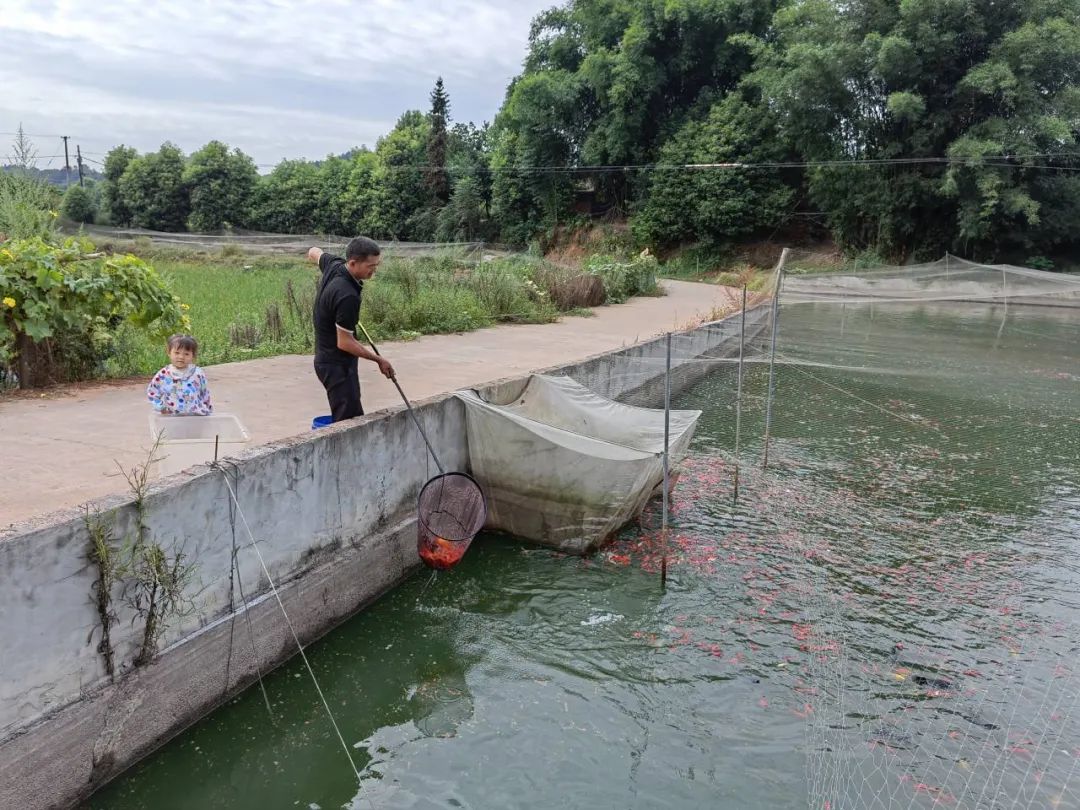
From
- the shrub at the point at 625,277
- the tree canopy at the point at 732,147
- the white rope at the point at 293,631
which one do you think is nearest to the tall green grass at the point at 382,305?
the shrub at the point at 625,277

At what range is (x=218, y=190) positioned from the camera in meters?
42.2

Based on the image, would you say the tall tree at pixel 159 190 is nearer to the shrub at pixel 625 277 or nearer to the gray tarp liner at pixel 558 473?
the shrub at pixel 625 277

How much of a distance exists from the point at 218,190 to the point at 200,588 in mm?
43423

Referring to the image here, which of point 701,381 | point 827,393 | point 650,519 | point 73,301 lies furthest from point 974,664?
point 701,381

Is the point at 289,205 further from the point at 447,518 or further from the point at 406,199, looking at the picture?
the point at 447,518

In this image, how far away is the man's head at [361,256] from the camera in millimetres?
4816

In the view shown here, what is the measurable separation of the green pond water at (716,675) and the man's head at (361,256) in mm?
2116

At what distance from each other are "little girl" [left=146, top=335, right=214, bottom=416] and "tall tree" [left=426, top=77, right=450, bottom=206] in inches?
1494

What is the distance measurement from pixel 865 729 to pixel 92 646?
11.6 ft

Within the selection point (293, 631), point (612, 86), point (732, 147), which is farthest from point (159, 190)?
point (293, 631)

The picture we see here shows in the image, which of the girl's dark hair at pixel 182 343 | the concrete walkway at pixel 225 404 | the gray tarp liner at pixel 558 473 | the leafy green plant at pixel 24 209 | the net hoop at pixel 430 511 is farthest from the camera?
the leafy green plant at pixel 24 209

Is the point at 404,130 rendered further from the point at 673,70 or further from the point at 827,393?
the point at 827,393

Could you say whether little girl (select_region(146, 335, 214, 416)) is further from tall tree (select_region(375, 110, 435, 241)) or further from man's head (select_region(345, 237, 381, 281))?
tall tree (select_region(375, 110, 435, 241))

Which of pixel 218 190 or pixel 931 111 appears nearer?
pixel 931 111
